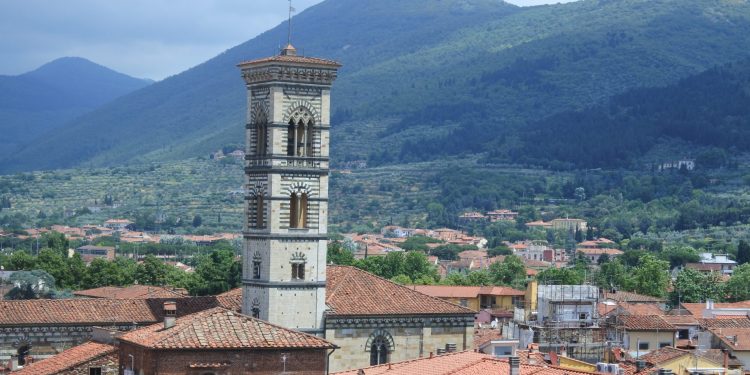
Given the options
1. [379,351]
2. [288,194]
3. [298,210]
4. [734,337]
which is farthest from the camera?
[734,337]

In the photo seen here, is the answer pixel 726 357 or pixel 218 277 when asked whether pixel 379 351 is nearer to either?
Result: pixel 726 357

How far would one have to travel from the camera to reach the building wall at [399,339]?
177 ft

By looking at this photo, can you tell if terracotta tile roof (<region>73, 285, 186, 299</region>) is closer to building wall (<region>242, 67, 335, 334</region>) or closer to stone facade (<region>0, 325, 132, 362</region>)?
building wall (<region>242, 67, 335, 334</region>)

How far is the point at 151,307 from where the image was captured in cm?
5547

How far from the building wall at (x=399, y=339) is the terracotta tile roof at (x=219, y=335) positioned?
13.8 m

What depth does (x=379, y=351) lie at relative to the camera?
54.9 m

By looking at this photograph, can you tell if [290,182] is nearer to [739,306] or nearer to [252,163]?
[252,163]

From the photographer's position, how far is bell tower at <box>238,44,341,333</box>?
178 ft

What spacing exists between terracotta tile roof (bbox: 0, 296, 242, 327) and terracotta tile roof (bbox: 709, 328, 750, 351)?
58.3ft

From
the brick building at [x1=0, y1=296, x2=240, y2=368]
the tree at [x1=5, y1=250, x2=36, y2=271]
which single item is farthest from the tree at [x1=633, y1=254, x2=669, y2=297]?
the brick building at [x1=0, y1=296, x2=240, y2=368]

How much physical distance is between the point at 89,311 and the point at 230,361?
1717cm

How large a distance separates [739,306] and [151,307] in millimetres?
36726

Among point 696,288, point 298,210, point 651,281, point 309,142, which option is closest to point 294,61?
point 309,142

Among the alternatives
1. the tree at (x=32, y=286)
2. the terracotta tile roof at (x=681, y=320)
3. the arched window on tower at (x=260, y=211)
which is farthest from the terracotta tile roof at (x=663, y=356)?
the tree at (x=32, y=286)
